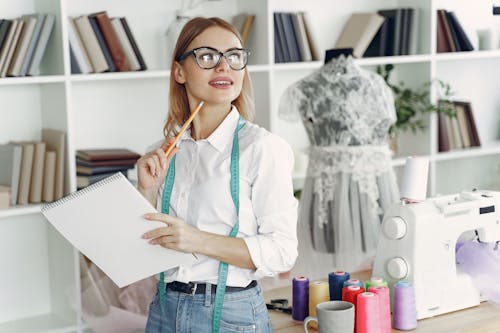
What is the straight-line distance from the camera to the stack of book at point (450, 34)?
453 centimetres

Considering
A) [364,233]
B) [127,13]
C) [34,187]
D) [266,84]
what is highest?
[127,13]

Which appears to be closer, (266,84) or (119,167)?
(119,167)

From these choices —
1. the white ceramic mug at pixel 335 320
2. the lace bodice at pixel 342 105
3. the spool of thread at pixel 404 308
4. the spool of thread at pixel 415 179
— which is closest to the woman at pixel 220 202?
the white ceramic mug at pixel 335 320

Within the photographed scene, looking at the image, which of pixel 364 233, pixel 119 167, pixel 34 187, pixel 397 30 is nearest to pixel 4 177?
pixel 34 187

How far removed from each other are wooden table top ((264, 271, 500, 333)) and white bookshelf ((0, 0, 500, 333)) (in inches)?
58.0

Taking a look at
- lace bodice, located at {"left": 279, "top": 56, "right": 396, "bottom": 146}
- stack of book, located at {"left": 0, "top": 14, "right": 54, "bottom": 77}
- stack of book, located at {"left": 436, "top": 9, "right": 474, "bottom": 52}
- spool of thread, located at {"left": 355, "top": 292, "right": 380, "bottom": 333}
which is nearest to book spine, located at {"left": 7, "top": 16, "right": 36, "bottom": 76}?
stack of book, located at {"left": 0, "top": 14, "right": 54, "bottom": 77}

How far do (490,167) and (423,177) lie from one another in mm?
2993

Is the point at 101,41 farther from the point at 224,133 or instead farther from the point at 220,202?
the point at 220,202

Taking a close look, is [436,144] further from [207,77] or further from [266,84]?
[207,77]

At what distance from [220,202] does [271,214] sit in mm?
120

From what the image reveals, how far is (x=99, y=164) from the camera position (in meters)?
3.62

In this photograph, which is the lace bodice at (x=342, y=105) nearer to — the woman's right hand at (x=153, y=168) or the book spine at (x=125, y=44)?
the book spine at (x=125, y=44)

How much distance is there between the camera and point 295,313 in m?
2.30

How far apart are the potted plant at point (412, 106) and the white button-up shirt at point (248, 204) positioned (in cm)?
249
